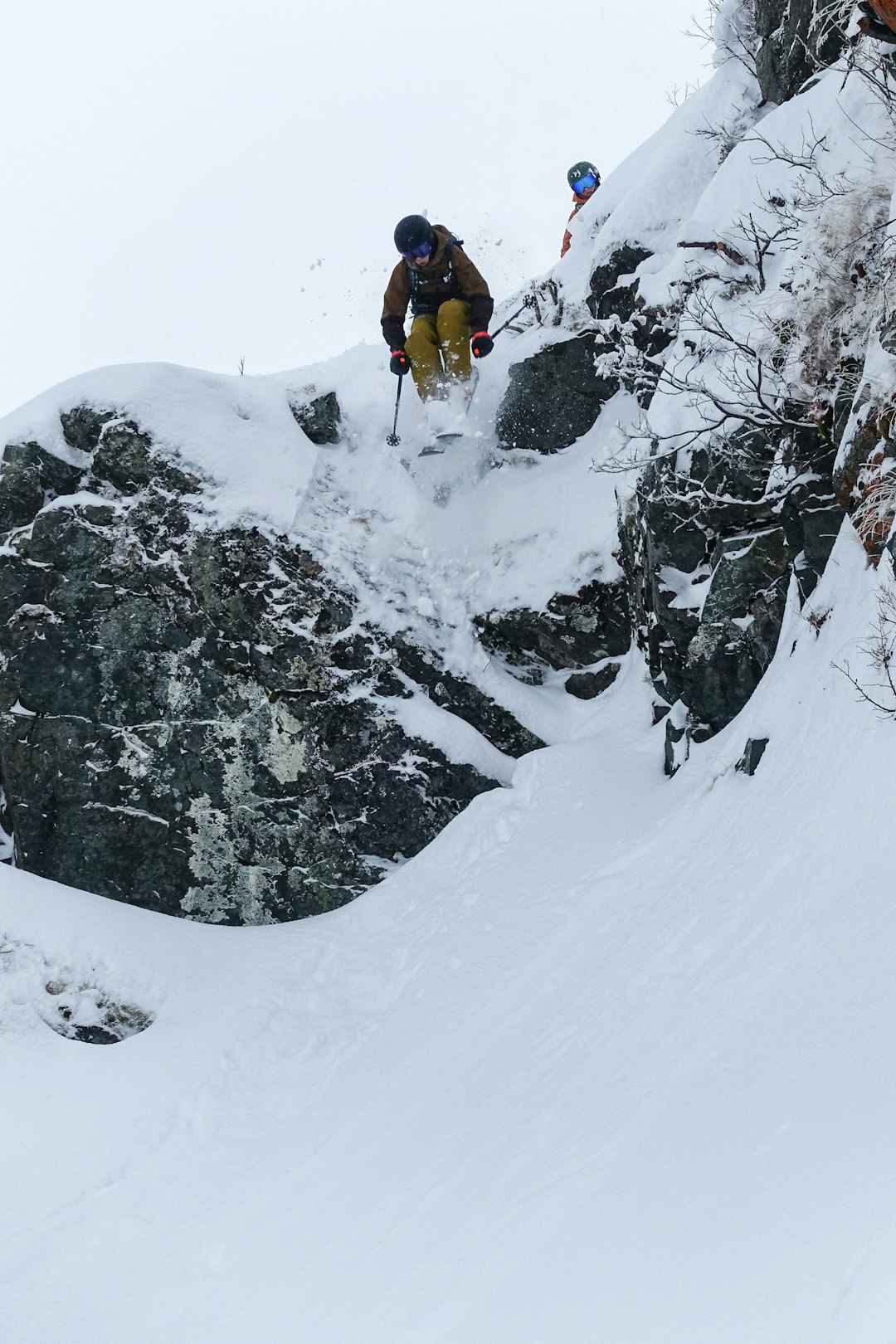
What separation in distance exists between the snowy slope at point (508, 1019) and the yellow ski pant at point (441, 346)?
1.71 feet

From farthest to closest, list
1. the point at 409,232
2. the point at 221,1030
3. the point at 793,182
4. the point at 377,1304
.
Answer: the point at 409,232
the point at 793,182
the point at 221,1030
the point at 377,1304

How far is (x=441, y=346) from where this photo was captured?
30.3ft

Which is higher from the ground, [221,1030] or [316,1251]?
[316,1251]

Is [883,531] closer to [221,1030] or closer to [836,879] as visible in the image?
[836,879]

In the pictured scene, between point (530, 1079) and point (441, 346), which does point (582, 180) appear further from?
point (530, 1079)

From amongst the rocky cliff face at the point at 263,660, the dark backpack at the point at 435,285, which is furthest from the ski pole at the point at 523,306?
the rocky cliff face at the point at 263,660

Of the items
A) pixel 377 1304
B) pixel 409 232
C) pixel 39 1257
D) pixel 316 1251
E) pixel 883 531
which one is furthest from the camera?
pixel 409 232

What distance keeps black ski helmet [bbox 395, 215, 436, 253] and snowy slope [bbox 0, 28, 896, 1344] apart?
143cm

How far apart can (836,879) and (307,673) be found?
522 cm

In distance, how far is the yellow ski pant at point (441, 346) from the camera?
9.08 metres

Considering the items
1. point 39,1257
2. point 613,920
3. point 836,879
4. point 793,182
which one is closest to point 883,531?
point 836,879

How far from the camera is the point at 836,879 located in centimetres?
364

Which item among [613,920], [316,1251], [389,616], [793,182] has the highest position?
[793,182]

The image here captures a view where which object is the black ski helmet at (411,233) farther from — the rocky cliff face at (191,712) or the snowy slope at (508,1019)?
the rocky cliff face at (191,712)
